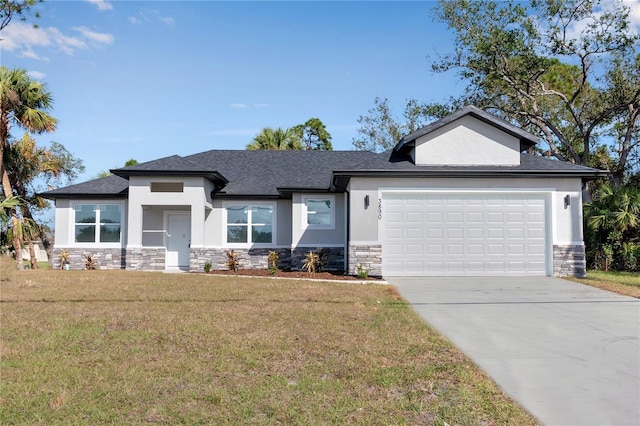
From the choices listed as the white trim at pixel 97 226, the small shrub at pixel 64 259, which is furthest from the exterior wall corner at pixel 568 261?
the small shrub at pixel 64 259

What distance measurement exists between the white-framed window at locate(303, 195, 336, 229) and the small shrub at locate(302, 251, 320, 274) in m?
1.26

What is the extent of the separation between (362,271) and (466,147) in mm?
5055

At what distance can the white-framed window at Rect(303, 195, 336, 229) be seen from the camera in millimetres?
16281

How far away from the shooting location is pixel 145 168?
15.9m

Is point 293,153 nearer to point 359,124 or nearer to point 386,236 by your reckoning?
point 386,236

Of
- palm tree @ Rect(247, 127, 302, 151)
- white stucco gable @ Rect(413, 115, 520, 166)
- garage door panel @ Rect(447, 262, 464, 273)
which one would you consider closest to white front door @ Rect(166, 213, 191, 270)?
white stucco gable @ Rect(413, 115, 520, 166)

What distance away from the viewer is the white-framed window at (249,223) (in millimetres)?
17359

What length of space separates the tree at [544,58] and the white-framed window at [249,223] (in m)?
13.4

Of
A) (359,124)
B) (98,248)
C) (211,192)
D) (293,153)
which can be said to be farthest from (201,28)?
(359,124)

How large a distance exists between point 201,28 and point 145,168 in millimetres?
5197

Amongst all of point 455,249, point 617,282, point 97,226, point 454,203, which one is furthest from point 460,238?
point 97,226

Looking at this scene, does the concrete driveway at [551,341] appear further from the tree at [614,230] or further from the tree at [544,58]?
the tree at [544,58]

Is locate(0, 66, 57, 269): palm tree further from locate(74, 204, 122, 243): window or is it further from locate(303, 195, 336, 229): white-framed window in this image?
locate(303, 195, 336, 229): white-framed window

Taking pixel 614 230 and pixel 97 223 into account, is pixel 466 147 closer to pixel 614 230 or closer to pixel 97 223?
pixel 614 230
